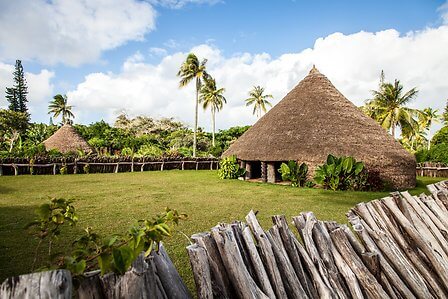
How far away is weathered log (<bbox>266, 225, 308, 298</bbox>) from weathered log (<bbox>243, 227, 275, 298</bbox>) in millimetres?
170

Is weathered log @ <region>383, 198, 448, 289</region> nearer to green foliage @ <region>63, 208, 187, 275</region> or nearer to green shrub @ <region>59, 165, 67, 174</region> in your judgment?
green foliage @ <region>63, 208, 187, 275</region>

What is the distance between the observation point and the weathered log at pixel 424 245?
2.43m

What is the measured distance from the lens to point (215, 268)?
1.75 metres

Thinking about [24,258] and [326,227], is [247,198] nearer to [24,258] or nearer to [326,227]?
[24,258]

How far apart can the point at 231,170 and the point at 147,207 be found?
31.2 ft

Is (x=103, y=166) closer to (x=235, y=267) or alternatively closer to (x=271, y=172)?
(x=271, y=172)

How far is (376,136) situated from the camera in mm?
14812

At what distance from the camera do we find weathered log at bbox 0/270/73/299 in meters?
0.98

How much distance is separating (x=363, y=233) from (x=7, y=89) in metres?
67.0

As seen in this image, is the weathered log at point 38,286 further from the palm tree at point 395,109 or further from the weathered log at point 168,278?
the palm tree at point 395,109

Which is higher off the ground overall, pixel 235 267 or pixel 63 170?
pixel 235 267

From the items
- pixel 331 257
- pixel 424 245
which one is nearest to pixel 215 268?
pixel 331 257

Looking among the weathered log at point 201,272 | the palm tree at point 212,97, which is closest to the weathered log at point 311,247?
the weathered log at point 201,272

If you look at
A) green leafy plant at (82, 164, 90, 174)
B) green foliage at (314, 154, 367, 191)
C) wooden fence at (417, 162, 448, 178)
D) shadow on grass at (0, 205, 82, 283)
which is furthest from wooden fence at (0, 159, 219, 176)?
wooden fence at (417, 162, 448, 178)
